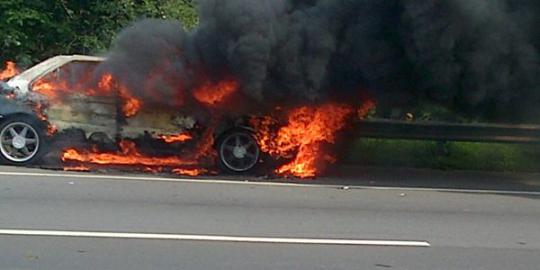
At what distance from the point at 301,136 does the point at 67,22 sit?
19.5 feet

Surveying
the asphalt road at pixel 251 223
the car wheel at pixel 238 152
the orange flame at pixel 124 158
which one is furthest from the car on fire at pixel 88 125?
the asphalt road at pixel 251 223

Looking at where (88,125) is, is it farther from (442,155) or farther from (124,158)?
(442,155)

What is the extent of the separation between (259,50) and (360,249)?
15.1 feet

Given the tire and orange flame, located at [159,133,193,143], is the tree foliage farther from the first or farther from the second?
the tire

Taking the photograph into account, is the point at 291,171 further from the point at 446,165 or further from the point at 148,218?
the point at 148,218

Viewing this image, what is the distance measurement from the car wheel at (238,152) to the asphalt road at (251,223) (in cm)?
77

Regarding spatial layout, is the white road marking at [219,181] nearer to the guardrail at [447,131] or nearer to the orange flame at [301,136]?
the orange flame at [301,136]

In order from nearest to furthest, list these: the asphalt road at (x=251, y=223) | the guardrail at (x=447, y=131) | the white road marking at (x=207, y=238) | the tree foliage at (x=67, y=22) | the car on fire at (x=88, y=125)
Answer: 1. the asphalt road at (x=251, y=223)
2. the white road marking at (x=207, y=238)
3. the car on fire at (x=88, y=125)
4. the guardrail at (x=447, y=131)
5. the tree foliage at (x=67, y=22)

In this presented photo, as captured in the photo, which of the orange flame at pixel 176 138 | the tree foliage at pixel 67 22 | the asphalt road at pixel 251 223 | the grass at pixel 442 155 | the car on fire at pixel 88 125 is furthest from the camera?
the tree foliage at pixel 67 22

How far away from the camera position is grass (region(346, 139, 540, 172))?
1394 cm

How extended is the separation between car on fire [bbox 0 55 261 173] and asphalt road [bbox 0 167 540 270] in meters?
0.52

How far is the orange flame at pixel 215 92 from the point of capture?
1232 cm

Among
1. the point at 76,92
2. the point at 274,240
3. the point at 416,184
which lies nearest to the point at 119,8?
the point at 76,92

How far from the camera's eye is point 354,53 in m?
12.4
